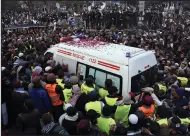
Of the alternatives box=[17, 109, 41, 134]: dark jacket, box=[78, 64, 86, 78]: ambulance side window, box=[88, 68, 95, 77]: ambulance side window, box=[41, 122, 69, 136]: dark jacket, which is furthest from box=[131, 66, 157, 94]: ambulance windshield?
box=[17, 109, 41, 134]: dark jacket

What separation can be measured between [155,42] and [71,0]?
2788cm

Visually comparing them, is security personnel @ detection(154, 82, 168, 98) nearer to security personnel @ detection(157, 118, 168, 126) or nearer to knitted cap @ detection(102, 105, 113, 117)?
security personnel @ detection(157, 118, 168, 126)

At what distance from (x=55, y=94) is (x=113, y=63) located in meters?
1.64

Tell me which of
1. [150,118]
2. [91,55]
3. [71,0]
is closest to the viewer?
[150,118]

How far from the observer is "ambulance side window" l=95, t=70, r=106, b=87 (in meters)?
6.96

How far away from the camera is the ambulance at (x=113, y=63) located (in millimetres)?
6648

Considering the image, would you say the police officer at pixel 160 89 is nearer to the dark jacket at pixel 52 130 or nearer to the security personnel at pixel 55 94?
the security personnel at pixel 55 94

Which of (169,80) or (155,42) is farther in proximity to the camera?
(155,42)

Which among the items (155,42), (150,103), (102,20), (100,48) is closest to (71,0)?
(102,20)

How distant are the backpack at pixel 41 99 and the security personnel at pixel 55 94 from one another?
0.37 ft

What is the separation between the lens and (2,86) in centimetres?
574

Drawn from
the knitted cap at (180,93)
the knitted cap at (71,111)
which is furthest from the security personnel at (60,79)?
the knitted cap at (180,93)

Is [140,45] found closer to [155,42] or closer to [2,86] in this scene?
[155,42]

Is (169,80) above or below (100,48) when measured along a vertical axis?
below
